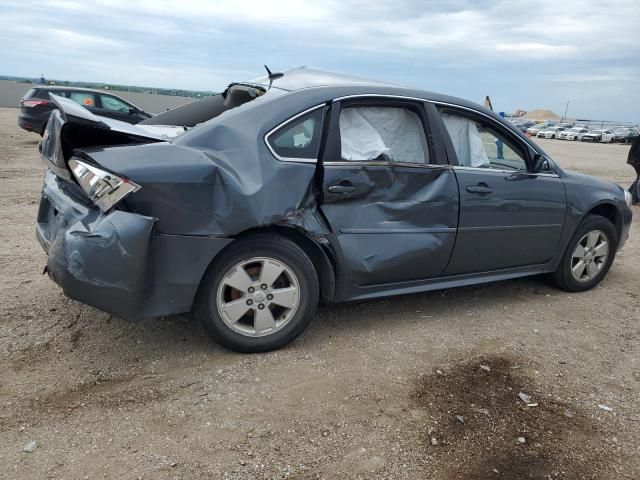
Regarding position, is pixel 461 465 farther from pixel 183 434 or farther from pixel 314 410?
pixel 183 434

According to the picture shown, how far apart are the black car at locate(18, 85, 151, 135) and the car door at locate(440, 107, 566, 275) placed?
37.0 feet

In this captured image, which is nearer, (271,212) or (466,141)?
(271,212)

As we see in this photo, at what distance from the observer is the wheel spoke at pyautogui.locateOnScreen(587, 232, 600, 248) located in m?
4.82

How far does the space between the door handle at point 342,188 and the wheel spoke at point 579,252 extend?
2.43 m

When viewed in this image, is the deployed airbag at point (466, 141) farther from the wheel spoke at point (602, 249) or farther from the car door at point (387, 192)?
the wheel spoke at point (602, 249)

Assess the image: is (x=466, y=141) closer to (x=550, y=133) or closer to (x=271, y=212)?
(x=271, y=212)

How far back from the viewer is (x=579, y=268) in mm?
4848

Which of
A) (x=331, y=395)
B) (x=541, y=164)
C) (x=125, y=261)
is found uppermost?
(x=541, y=164)

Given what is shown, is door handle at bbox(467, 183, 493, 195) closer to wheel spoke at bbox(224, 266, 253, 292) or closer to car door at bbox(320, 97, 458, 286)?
car door at bbox(320, 97, 458, 286)

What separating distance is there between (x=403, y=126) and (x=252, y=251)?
1.48 metres

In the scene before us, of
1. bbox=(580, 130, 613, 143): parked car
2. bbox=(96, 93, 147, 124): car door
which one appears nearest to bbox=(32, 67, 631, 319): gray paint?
bbox=(96, 93, 147, 124): car door

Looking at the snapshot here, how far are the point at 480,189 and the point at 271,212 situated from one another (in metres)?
1.69

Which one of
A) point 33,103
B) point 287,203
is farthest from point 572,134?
point 287,203

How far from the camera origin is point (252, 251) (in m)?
3.17
